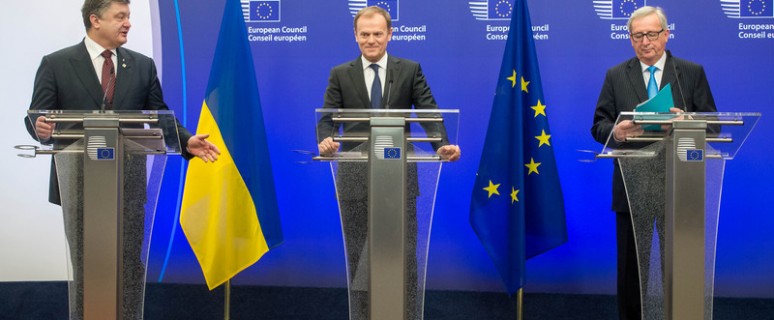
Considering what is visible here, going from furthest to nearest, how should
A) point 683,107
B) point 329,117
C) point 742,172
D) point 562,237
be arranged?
point 742,172 < point 562,237 < point 683,107 < point 329,117

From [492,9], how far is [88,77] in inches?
97.0

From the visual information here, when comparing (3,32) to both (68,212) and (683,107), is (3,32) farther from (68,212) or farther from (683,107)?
(683,107)

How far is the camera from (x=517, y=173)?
4707mm

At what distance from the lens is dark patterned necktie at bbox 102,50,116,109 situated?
4102mm

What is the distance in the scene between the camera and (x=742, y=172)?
5297 millimetres

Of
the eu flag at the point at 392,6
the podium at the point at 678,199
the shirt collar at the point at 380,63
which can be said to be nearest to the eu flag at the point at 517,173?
the shirt collar at the point at 380,63

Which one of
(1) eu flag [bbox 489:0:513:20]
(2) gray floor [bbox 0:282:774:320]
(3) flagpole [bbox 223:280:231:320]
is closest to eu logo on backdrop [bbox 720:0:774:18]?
(1) eu flag [bbox 489:0:513:20]

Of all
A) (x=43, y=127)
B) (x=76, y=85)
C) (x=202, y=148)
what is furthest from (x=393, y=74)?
(x=43, y=127)

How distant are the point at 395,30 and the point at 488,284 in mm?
1665

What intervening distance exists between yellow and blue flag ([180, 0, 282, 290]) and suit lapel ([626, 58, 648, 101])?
6.48ft

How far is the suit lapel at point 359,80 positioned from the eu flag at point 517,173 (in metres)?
0.85

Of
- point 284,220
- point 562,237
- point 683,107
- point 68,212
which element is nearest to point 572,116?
point 562,237

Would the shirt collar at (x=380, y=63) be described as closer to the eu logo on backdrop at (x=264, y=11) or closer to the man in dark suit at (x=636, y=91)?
the man in dark suit at (x=636, y=91)

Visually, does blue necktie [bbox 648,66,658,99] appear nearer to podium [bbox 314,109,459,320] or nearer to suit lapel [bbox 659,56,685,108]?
suit lapel [bbox 659,56,685,108]
